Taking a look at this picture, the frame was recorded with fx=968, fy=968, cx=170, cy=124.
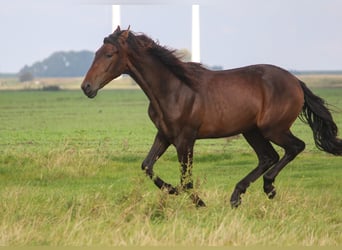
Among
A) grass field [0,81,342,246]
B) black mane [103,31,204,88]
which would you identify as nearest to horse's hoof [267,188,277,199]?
grass field [0,81,342,246]

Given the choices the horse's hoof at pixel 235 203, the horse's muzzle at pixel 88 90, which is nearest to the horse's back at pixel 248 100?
the horse's hoof at pixel 235 203

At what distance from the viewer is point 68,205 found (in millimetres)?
10289

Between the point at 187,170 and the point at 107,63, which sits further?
the point at 107,63

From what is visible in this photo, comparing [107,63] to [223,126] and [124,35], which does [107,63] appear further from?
[223,126]

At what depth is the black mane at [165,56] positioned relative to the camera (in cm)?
1095

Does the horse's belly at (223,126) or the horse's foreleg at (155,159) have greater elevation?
the horse's belly at (223,126)

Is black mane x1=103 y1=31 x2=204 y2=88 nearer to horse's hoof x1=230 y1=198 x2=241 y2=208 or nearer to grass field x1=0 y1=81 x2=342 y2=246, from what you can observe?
grass field x1=0 y1=81 x2=342 y2=246

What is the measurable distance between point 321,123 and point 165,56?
2321 millimetres

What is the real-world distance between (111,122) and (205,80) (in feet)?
84.9

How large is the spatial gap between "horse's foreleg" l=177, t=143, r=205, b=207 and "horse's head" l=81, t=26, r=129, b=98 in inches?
44.3

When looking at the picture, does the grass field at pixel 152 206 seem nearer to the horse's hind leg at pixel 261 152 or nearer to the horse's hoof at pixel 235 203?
the horse's hoof at pixel 235 203

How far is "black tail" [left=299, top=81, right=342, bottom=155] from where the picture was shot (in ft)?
39.1

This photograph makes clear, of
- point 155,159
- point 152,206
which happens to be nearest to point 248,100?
point 155,159

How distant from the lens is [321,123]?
1206 centimetres
